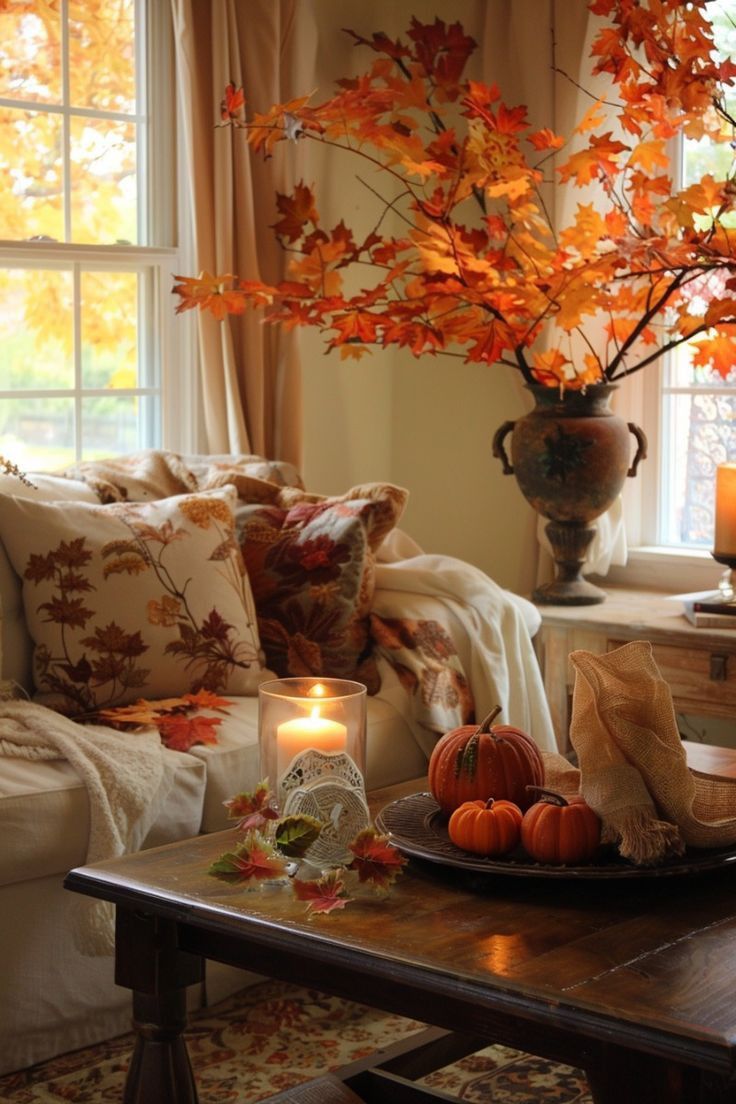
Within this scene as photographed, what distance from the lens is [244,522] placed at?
3.19 metres

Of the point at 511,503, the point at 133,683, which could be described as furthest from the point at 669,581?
the point at 133,683

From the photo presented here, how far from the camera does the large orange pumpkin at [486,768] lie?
5.97 ft

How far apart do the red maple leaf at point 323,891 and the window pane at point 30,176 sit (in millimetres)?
2262

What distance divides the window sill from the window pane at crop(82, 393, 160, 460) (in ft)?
4.24

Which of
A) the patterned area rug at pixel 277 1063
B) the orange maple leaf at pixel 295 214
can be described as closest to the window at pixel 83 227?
the orange maple leaf at pixel 295 214

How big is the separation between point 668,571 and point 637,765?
2.29 metres

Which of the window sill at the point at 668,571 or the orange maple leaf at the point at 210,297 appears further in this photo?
the window sill at the point at 668,571

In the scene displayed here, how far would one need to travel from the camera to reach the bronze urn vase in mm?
3479

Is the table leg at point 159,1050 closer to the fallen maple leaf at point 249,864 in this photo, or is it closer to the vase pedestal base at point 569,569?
the fallen maple leaf at point 249,864

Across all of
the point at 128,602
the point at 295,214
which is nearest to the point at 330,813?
the point at 128,602

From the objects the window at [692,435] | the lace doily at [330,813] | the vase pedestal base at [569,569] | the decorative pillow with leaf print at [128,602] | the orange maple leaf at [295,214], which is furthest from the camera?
the window at [692,435]

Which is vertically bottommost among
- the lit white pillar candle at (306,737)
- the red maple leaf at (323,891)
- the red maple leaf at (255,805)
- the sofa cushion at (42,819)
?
the sofa cushion at (42,819)

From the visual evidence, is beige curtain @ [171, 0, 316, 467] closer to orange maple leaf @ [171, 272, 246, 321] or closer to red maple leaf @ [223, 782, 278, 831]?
orange maple leaf @ [171, 272, 246, 321]

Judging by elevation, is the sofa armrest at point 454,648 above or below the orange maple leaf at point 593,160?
below
